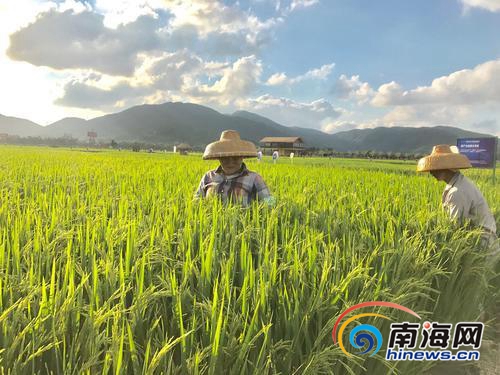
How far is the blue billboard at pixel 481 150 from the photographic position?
12.4m

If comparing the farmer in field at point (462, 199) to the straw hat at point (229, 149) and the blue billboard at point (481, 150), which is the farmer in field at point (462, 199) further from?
the blue billboard at point (481, 150)

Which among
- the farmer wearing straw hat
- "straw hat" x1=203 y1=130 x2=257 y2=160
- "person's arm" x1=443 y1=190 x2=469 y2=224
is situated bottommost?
"person's arm" x1=443 y1=190 x2=469 y2=224

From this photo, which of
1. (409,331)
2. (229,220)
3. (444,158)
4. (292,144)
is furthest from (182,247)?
(292,144)

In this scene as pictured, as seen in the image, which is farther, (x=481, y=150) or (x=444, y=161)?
(x=481, y=150)

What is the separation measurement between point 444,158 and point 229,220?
216cm

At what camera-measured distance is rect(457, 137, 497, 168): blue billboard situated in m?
12.4

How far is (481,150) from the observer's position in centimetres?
1264

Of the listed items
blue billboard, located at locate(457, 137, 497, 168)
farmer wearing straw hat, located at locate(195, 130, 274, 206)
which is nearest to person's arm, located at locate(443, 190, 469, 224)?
farmer wearing straw hat, located at locate(195, 130, 274, 206)

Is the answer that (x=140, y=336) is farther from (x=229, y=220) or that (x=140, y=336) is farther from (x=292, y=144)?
(x=292, y=144)

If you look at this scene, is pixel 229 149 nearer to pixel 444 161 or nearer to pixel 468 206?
pixel 444 161

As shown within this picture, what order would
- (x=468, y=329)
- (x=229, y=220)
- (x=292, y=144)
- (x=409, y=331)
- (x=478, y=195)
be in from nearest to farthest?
(x=409, y=331) < (x=468, y=329) < (x=229, y=220) < (x=478, y=195) < (x=292, y=144)

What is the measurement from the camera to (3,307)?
49.2 inches

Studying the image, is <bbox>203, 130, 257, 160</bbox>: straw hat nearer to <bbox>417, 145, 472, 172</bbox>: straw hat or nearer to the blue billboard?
<bbox>417, 145, 472, 172</bbox>: straw hat

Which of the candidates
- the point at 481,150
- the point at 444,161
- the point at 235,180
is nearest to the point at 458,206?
the point at 444,161
